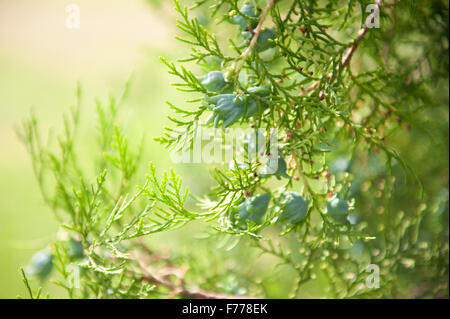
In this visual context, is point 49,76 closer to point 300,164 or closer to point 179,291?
point 179,291

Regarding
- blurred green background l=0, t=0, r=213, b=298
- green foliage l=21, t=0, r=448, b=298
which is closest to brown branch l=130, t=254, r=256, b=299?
green foliage l=21, t=0, r=448, b=298

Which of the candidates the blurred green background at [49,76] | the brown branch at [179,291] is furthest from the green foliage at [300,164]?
the blurred green background at [49,76]

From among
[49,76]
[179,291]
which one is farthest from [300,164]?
[49,76]

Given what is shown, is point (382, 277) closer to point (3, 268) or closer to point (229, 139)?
point (229, 139)

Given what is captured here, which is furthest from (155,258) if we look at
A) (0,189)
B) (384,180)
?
(0,189)

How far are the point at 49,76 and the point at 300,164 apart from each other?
571cm

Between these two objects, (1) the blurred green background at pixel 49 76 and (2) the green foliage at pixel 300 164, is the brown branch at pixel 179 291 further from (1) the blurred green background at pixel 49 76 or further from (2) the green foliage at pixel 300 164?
(1) the blurred green background at pixel 49 76

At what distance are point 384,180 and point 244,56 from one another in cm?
45

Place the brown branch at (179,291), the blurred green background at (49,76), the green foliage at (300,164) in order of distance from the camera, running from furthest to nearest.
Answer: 1. the blurred green background at (49,76)
2. the brown branch at (179,291)
3. the green foliage at (300,164)

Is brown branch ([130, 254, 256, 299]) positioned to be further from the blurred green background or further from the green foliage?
the blurred green background

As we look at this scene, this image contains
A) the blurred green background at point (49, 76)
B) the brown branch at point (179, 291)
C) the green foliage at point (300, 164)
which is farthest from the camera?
the blurred green background at point (49, 76)

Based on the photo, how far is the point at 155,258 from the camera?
2.88ft

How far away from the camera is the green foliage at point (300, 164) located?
0.50 meters

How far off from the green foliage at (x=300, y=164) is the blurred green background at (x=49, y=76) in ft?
3.46
